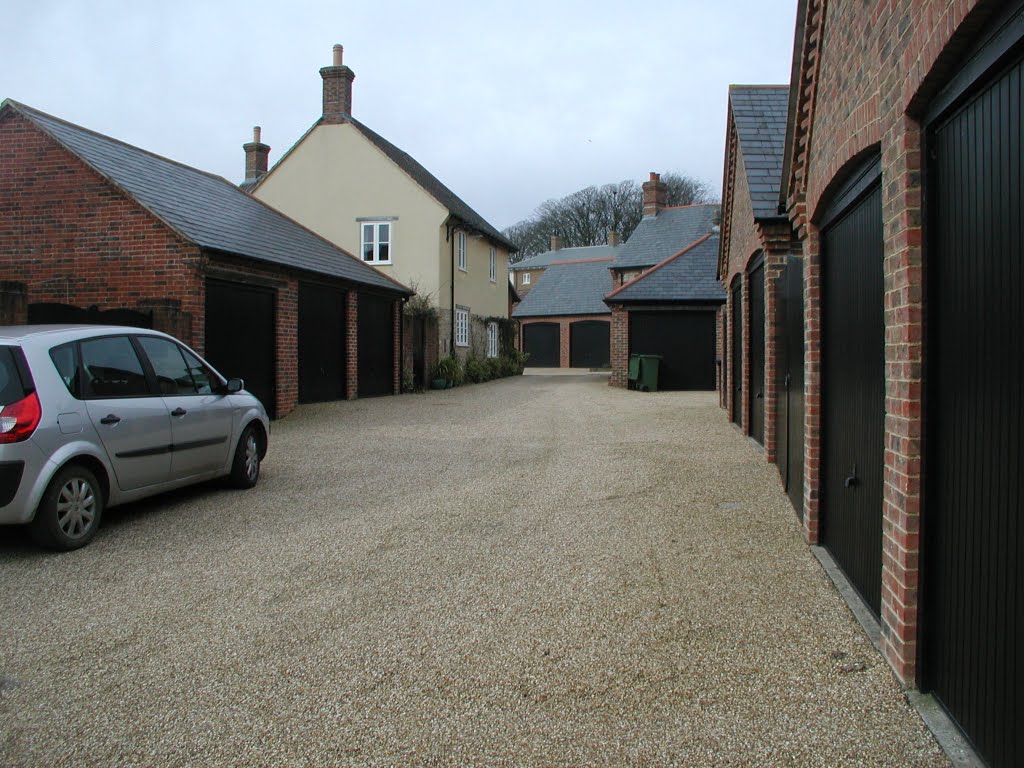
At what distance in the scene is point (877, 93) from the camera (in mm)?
3861

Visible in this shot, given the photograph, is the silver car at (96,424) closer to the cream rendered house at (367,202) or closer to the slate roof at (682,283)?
the cream rendered house at (367,202)

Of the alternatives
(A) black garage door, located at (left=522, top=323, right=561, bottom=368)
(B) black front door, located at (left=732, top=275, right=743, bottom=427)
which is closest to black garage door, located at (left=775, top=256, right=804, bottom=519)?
(B) black front door, located at (left=732, top=275, right=743, bottom=427)

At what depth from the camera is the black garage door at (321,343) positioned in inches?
642

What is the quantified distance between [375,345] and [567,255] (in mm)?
42825

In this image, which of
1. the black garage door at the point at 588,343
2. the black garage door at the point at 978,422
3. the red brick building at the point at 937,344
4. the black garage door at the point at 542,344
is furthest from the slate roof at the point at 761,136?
the black garage door at the point at 542,344

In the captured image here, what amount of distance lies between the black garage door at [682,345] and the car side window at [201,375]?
17.0 meters

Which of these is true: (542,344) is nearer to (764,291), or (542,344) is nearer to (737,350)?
(737,350)

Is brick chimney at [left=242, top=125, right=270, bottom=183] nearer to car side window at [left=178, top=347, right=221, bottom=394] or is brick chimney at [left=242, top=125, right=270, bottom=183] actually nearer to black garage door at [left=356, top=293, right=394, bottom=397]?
black garage door at [left=356, top=293, right=394, bottom=397]

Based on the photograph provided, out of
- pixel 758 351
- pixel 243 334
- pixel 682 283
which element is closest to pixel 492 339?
pixel 682 283

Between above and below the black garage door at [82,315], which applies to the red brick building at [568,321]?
above

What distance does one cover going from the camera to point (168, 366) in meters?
6.95

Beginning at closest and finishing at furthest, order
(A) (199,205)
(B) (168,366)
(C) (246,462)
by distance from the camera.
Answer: (B) (168,366), (C) (246,462), (A) (199,205)

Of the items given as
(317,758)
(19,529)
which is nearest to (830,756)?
(317,758)

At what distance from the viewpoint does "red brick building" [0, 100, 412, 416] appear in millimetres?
12617
